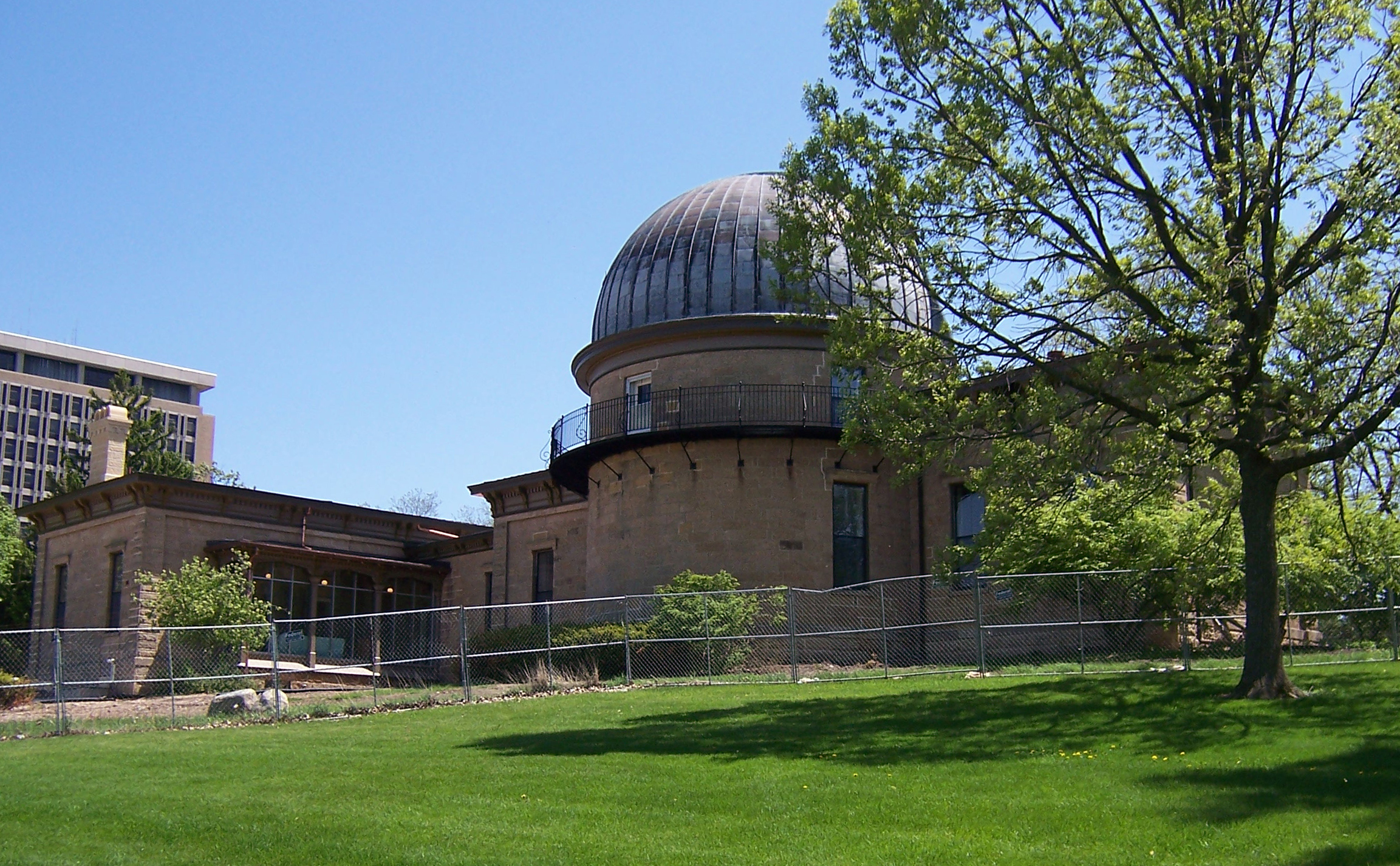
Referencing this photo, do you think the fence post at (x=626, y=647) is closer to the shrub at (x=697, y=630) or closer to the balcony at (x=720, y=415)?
the shrub at (x=697, y=630)

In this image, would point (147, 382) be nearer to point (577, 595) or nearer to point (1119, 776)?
point (577, 595)

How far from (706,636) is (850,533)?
816cm

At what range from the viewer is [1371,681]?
1627 cm

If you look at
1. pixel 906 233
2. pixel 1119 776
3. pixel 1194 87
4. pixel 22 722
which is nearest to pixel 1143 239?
pixel 1194 87

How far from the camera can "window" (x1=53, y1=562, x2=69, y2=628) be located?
40688 millimetres

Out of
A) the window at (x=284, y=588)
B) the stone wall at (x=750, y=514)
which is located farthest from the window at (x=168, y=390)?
the stone wall at (x=750, y=514)

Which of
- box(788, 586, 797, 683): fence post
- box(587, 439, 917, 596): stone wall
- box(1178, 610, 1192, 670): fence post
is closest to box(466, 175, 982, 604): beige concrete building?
box(587, 439, 917, 596): stone wall

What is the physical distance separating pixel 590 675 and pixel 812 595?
5.55 m

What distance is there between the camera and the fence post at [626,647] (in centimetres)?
2377

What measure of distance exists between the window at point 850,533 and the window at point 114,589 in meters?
20.5

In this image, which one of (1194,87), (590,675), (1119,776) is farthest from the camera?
(590,675)

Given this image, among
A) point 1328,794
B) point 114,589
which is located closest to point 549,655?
point 1328,794

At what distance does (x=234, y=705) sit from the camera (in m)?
21.5

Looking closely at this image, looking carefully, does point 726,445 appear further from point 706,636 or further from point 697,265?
point 706,636
